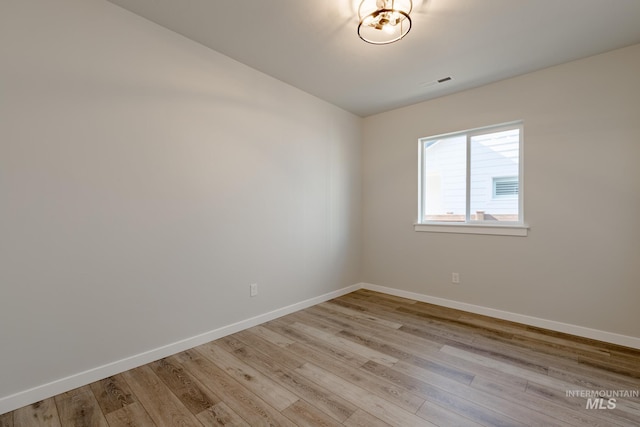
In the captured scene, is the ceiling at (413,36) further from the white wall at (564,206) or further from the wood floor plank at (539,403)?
the wood floor plank at (539,403)

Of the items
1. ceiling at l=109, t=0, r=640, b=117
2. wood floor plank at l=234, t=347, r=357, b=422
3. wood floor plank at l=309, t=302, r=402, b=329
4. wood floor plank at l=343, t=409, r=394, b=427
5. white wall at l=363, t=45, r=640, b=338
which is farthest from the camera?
wood floor plank at l=309, t=302, r=402, b=329

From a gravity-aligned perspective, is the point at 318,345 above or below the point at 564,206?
below

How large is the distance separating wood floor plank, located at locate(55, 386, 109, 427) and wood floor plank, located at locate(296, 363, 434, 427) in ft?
3.88

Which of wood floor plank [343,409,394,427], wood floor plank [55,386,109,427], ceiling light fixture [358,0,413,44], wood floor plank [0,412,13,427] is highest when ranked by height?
ceiling light fixture [358,0,413,44]

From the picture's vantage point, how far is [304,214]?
340 centimetres

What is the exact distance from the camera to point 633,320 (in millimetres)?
2418

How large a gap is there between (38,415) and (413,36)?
353cm

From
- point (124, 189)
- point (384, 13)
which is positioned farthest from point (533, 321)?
point (124, 189)

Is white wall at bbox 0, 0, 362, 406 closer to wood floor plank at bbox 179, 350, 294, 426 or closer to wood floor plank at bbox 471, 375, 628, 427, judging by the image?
wood floor plank at bbox 179, 350, 294, 426

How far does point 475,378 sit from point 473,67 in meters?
2.70

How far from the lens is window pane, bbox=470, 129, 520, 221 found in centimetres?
304

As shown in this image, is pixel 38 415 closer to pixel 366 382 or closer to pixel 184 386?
pixel 184 386

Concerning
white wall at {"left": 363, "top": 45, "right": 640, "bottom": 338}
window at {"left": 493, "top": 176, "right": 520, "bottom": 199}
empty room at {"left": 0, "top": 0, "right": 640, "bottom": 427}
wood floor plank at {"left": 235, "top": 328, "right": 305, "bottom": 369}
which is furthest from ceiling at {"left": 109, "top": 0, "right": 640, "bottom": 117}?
wood floor plank at {"left": 235, "top": 328, "right": 305, "bottom": 369}

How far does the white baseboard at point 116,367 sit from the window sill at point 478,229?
6.65ft
